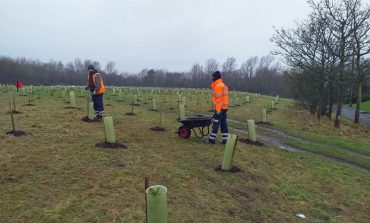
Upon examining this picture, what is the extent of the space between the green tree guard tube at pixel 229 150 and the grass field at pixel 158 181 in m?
0.36

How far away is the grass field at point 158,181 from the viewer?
5.85m

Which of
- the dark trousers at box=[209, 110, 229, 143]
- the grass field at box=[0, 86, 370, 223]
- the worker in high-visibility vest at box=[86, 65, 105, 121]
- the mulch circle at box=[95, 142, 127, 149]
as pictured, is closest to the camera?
the grass field at box=[0, 86, 370, 223]

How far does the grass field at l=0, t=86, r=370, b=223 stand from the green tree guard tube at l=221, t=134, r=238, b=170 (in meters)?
0.36

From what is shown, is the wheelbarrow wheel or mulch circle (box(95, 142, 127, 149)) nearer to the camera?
mulch circle (box(95, 142, 127, 149))

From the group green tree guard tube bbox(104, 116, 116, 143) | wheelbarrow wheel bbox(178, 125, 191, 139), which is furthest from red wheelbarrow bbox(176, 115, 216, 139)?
green tree guard tube bbox(104, 116, 116, 143)

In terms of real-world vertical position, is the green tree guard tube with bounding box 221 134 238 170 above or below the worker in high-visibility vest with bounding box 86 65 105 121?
below

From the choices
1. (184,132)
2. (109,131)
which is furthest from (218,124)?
(109,131)

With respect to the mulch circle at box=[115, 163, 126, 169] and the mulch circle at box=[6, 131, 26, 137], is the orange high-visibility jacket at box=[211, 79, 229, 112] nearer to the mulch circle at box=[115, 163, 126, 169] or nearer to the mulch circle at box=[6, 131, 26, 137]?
the mulch circle at box=[115, 163, 126, 169]

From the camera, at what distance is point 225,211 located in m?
6.45

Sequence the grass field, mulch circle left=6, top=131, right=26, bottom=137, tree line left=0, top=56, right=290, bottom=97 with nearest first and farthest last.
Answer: the grass field → mulch circle left=6, top=131, right=26, bottom=137 → tree line left=0, top=56, right=290, bottom=97

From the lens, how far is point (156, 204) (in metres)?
4.48

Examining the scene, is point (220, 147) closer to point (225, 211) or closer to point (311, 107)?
point (225, 211)

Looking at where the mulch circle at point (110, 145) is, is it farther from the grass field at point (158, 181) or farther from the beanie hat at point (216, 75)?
the beanie hat at point (216, 75)

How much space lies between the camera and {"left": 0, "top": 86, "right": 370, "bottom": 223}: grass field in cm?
585
